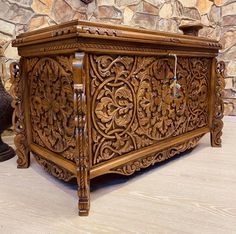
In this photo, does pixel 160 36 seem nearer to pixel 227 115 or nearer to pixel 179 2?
pixel 179 2

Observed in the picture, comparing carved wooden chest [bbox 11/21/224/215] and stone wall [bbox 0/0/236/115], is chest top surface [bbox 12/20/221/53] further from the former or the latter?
stone wall [bbox 0/0/236/115]

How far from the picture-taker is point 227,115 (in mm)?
2225

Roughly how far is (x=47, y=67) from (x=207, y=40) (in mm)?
725

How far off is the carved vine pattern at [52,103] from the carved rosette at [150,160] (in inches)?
7.5

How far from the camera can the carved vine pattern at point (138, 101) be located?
774 mm

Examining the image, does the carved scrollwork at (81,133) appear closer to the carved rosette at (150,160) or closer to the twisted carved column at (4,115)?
the carved rosette at (150,160)

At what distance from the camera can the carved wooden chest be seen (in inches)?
28.2

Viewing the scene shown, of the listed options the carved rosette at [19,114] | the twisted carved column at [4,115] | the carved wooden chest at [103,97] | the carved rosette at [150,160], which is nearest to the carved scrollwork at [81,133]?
the carved wooden chest at [103,97]

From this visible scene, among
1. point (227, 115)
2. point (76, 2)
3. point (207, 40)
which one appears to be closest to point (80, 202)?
point (207, 40)

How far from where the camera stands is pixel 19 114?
1.01 metres

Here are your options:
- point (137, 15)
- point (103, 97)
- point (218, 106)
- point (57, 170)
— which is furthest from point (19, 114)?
point (137, 15)

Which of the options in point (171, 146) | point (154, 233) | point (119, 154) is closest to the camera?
point (154, 233)

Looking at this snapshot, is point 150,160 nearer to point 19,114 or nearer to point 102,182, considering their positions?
point 102,182

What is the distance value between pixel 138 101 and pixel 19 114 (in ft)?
1.60
